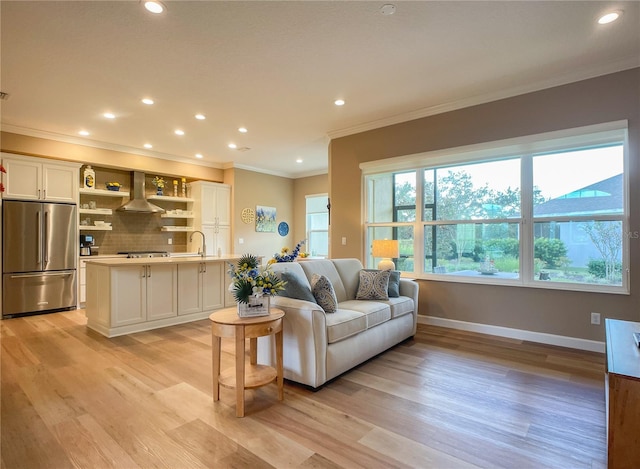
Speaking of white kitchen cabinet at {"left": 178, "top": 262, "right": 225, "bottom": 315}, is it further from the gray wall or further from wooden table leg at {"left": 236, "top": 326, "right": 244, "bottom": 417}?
wooden table leg at {"left": 236, "top": 326, "right": 244, "bottom": 417}

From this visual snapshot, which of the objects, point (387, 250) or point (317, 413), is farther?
point (387, 250)

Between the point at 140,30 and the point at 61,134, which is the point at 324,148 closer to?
the point at 140,30

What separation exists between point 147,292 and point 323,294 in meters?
2.64

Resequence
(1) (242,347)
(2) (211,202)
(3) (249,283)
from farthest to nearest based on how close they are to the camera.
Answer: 1. (2) (211,202)
2. (3) (249,283)
3. (1) (242,347)

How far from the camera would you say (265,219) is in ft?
27.3

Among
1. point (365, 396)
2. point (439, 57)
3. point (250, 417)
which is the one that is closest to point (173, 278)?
point (250, 417)

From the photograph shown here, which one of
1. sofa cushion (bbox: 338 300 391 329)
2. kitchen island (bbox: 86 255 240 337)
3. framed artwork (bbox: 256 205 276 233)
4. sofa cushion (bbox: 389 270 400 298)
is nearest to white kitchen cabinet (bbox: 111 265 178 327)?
kitchen island (bbox: 86 255 240 337)

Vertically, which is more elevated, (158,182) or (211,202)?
(158,182)

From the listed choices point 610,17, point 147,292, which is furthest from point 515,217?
point 147,292

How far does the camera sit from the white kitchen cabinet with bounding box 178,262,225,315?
473 cm

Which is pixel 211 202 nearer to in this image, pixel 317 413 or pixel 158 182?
pixel 158 182

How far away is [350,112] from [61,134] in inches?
187

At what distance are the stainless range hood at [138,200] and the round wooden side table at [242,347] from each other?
4.82 meters

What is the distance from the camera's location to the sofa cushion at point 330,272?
11.7 feet
